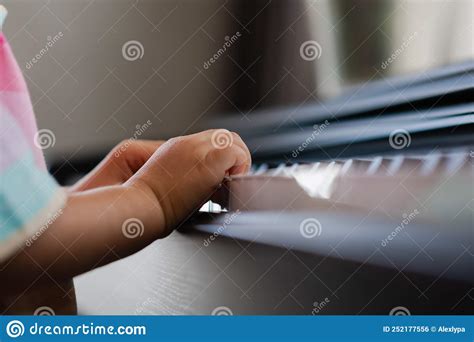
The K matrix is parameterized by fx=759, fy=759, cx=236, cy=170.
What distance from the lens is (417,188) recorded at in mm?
974

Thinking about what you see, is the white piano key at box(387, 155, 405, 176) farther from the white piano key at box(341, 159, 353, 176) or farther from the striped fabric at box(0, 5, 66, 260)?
the striped fabric at box(0, 5, 66, 260)

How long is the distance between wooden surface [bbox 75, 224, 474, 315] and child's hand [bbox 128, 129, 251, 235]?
4 cm

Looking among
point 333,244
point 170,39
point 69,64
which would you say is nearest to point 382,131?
point 333,244

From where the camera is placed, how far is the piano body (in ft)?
3.17

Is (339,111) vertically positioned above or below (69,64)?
above

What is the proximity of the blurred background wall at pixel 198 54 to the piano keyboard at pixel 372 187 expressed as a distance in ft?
0.31

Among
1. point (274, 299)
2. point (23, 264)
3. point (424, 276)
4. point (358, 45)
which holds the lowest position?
point (23, 264)

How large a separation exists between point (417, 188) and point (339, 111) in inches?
A: 5.7

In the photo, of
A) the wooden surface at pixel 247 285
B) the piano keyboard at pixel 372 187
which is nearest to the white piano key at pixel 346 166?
the piano keyboard at pixel 372 187

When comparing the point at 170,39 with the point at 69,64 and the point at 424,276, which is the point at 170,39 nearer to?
the point at 69,64

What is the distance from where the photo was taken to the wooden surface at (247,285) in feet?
3.16

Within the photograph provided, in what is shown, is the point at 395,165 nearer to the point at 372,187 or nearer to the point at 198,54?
the point at 372,187

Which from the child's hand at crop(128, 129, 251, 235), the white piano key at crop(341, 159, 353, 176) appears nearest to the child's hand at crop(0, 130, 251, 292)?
the child's hand at crop(128, 129, 251, 235)

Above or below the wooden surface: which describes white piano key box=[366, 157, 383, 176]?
above
